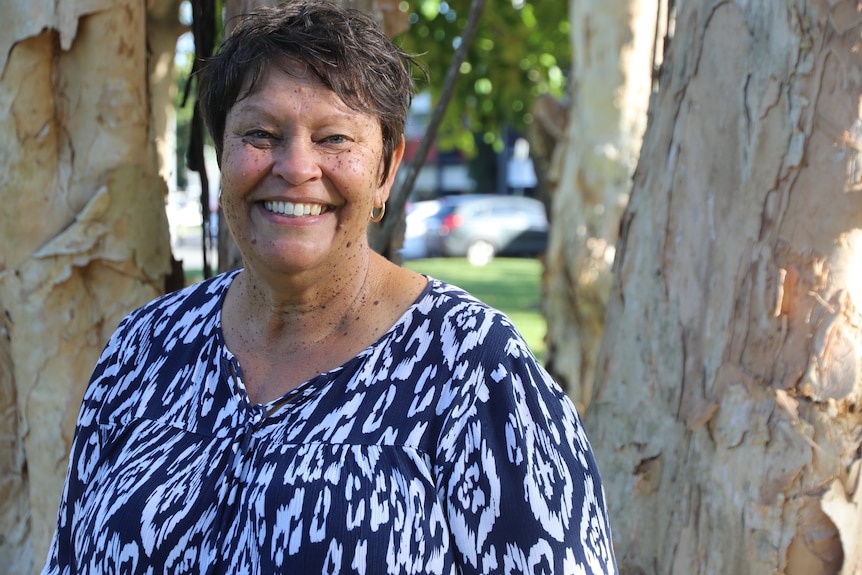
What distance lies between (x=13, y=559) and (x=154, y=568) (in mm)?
1447

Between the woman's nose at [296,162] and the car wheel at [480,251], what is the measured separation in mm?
22073

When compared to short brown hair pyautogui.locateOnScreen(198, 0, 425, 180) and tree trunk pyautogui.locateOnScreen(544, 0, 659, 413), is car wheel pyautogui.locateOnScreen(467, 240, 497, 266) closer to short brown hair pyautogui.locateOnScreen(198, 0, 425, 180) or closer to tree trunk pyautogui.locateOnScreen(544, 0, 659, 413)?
tree trunk pyautogui.locateOnScreen(544, 0, 659, 413)

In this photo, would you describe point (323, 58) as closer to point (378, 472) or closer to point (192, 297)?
point (192, 297)

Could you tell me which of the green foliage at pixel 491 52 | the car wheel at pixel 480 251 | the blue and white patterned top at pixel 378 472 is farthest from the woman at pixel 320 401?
the car wheel at pixel 480 251

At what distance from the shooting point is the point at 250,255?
192 centimetres

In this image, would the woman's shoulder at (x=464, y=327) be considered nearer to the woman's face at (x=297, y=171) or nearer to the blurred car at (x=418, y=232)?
the woman's face at (x=297, y=171)

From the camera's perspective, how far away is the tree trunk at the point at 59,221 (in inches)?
108

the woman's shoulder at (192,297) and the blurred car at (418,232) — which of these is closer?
the woman's shoulder at (192,297)

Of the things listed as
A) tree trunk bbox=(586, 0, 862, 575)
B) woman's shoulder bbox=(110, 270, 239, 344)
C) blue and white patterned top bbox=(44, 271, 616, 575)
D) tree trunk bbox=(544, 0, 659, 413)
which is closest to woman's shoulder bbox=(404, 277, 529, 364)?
blue and white patterned top bbox=(44, 271, 616, 575)

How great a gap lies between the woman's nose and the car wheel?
72.4 feet

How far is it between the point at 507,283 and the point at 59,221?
53.9 ft

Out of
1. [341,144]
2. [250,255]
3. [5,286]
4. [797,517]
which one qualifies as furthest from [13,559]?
[797,517]

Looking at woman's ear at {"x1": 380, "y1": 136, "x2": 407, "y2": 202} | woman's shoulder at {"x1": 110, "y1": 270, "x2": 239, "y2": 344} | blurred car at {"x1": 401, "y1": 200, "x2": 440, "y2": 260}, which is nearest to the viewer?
woman's ear at {"x1": 380, "y1": 136, "x2": 407, "y2": 202}

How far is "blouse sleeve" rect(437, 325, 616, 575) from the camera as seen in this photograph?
5.39 ft
